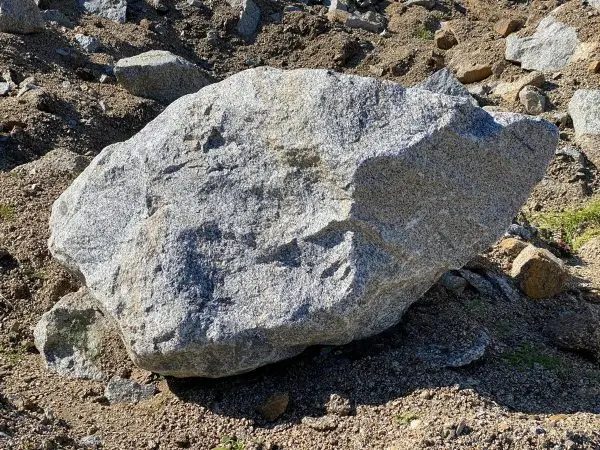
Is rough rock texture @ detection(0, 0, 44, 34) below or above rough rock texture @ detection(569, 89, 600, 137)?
below

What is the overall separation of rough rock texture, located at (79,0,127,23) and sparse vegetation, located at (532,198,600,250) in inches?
217

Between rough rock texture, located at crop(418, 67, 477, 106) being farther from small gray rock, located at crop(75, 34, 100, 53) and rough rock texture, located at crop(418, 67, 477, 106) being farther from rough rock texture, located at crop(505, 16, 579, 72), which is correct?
small gray rock, located at crop(75, 34, 100, 53)

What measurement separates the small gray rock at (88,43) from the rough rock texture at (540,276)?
5.53 m

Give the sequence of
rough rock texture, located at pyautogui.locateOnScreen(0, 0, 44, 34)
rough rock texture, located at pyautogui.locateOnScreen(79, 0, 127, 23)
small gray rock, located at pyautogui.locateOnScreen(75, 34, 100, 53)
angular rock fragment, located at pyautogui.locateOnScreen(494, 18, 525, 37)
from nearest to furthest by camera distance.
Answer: rough rock texture, located at pyautogui.locateOnScreen(0, 0, 44, 34) < small gray rock, located at pyautogui.locateOnScreen(75, 34, 100, 53) < rough rock texture, located at pyautogui.locateOnScreen(79, 0, 127, 23) < angular rock fragment, located at pyautogui.locateOnScreen(494, 18, 525, 37)

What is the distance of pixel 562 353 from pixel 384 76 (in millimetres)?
5528

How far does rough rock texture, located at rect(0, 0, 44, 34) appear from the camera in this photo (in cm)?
886

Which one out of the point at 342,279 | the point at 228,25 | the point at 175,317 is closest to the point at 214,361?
the point at 175,317

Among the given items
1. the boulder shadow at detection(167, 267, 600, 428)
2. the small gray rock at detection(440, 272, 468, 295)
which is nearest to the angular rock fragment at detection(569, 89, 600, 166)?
the small gray rock at detection(440, 272, 468, 295)

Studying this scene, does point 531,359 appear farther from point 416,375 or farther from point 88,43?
point 88,43

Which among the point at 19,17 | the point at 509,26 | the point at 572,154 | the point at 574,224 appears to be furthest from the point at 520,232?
the point at 19,17

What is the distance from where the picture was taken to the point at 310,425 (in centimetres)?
429

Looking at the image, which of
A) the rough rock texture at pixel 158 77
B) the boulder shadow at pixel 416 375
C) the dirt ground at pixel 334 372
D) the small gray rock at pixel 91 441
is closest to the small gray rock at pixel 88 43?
the rough rock texture at pixel 158 77

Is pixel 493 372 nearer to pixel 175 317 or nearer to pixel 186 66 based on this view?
pixel 175 317

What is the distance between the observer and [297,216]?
432cm
